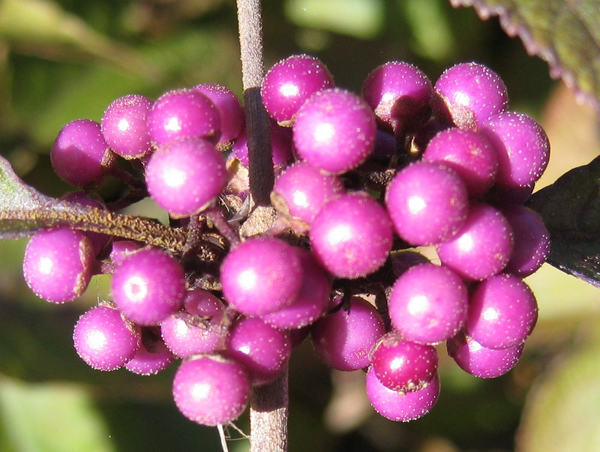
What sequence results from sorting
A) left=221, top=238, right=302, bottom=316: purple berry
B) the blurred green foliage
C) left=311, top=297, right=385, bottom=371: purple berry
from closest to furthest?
left=221, top=238, right=302, bottom=316: purple berry
left=311, top=297, right=385, bottom=371: purple berry
the blurred green foliage

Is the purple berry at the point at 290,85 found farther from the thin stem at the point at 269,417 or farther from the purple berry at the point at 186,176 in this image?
the thin stem at the point at 269,417

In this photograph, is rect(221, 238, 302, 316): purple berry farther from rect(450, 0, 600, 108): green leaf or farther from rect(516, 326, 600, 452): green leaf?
rect(516, 326, 600, 452): green leaf

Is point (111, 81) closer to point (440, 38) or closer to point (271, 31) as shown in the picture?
point (271, 31)

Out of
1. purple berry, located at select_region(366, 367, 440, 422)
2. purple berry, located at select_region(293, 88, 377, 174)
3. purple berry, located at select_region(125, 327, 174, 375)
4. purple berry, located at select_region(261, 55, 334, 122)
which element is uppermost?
purple berry, located at select_region(293, 88, 377, 174)

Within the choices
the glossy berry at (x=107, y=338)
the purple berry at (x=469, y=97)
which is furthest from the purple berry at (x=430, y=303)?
the glossy berry at (x=107, y=338)

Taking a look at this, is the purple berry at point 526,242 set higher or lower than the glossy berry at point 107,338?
higher

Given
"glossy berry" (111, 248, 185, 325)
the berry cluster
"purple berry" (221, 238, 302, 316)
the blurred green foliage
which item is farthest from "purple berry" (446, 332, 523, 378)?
the blurred green foliage
